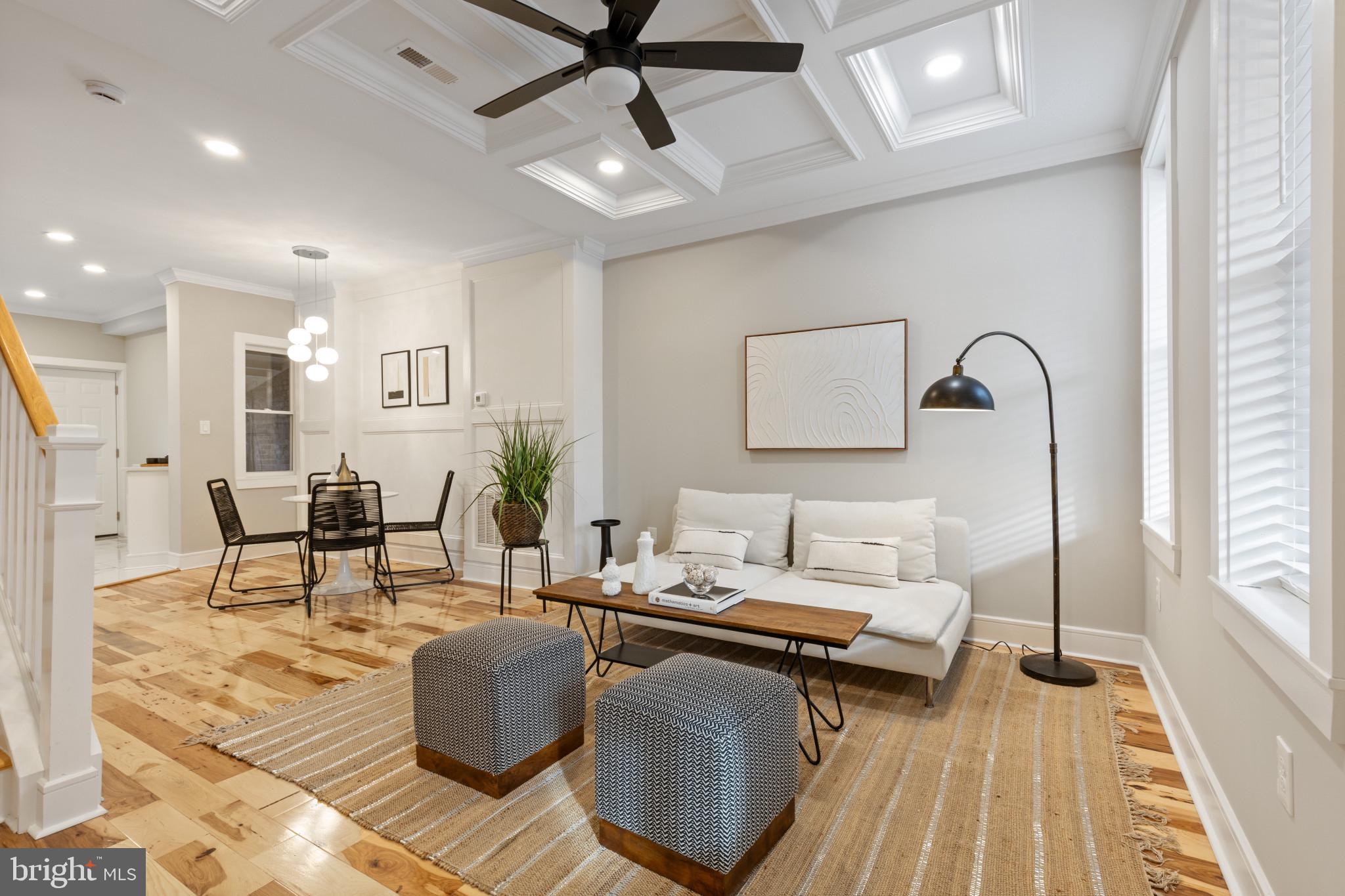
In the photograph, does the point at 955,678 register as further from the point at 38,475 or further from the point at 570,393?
the point at 38,475

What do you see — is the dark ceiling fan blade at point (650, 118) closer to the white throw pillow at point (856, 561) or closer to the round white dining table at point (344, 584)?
the white throw pillow at point (856, 561)

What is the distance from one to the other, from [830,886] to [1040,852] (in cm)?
61

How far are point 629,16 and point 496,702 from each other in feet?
6.92

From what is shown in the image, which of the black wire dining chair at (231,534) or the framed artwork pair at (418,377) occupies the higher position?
the framed artwork pair at (418,377)

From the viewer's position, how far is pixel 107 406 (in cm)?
756

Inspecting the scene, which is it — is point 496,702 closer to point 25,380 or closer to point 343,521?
point 25,380

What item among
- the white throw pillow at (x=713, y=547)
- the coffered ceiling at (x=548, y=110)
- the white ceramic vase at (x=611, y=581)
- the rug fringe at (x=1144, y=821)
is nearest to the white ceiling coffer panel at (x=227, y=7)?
the coffered ceiling at (x=548, y=110)

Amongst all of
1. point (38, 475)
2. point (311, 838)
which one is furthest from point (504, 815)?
point (38, 475)

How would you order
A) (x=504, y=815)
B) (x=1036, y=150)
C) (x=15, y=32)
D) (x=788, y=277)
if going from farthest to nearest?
(x=788, y=277) → (x=1036, y=150) → (x=15, y=32) → (x=504, y=815)

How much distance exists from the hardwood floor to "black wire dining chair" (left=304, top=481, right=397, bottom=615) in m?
0.41

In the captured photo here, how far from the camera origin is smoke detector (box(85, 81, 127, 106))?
9.22 feet

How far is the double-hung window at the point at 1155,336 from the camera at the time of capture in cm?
282

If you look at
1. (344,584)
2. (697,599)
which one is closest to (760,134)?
(697,599)

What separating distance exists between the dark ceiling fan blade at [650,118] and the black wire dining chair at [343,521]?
10.3 ft
